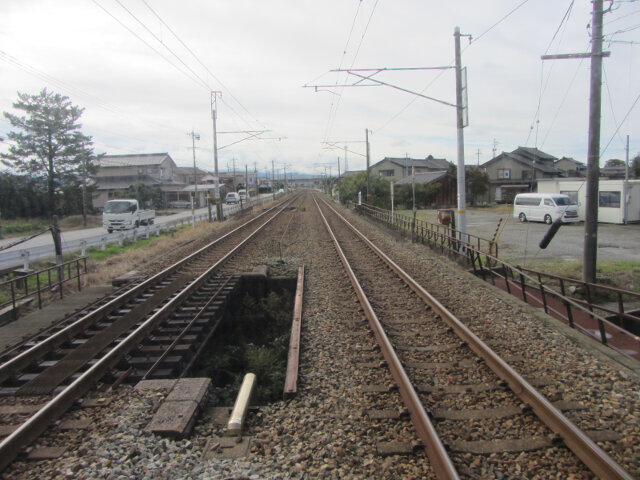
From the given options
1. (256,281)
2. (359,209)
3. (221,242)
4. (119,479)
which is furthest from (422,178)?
(119,479)

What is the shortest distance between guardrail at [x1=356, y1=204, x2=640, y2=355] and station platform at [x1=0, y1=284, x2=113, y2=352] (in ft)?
25.1

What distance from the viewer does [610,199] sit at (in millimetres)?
23000

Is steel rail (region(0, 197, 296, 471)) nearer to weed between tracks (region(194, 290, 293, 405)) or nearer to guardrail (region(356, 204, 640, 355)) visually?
weed between tracks (region(194, 290, 293, 405))

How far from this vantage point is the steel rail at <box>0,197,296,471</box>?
3.49 m

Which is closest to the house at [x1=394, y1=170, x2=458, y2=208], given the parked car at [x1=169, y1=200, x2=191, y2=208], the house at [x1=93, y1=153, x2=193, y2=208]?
the parked car at [x1=169, y1=200, x2=191, y2=208]

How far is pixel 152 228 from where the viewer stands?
22453 mm

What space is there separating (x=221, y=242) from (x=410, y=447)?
13.4m

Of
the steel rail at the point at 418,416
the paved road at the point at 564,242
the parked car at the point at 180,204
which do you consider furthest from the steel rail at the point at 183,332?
the parked car at the point at 180,204

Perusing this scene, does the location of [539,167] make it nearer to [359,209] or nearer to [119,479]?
[359,209]

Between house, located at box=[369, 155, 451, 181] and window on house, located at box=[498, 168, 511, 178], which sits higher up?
house, located at box=[369, 155, 451, 181]

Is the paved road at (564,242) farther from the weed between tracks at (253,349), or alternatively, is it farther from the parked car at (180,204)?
the parked car at (180,204)

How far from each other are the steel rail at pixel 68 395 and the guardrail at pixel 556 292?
5.68 meters

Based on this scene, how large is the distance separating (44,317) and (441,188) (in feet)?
123

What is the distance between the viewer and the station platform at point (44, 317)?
657 centimetres
